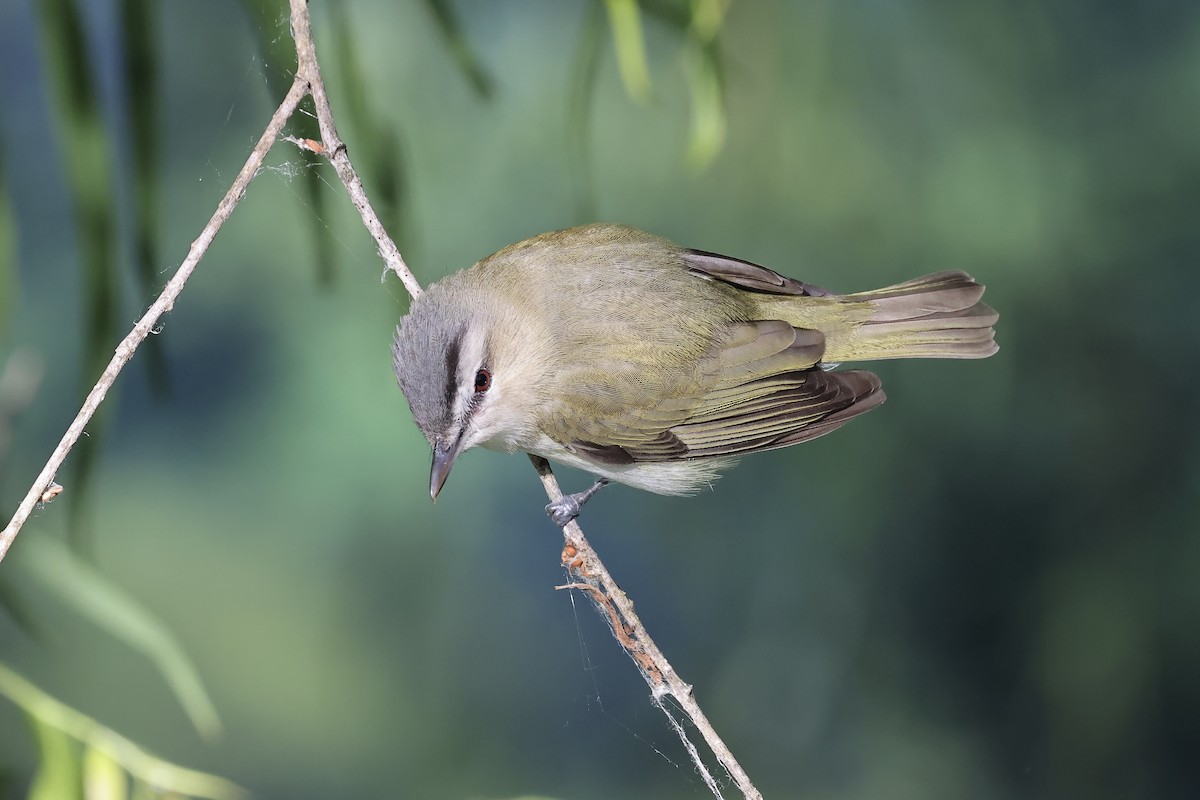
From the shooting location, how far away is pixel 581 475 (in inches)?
74.7

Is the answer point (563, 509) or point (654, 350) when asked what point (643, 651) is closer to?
point (563, 509)

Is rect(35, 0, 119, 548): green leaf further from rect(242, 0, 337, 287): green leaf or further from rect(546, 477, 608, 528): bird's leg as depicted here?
rect(546, 477, 608, 528): bird's leg

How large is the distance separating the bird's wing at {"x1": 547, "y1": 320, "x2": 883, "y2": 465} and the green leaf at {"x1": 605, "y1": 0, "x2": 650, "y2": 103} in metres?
0.71

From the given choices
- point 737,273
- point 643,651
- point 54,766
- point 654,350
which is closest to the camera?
point 643,651

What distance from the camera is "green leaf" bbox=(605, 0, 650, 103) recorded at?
6.06ft

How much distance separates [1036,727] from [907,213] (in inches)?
43.4

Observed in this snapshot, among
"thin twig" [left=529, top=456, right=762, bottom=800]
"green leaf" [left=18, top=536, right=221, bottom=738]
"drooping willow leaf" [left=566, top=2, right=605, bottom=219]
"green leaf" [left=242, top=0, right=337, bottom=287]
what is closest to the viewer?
"thin twig" [left=529, top=456, right=762, bottom=800]

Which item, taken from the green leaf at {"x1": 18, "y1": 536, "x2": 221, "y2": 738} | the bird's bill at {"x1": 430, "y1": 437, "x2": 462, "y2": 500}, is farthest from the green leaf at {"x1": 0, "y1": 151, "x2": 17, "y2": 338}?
the bird's bill at {"x1": 430, "y1": 437, "x2": 462, "y2": 500}

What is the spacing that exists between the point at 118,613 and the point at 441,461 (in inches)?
36.0

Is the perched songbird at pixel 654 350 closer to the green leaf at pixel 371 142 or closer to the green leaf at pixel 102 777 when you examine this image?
the green leaf at pixel 371 142

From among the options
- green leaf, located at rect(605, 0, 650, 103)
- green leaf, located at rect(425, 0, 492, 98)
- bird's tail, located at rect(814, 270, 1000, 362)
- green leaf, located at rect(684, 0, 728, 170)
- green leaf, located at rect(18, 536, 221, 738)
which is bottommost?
bird's tail, located at rect(814, 270, 1000, 362)

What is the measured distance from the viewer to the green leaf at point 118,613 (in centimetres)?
176

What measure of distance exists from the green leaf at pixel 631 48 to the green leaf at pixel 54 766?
1.58 metres

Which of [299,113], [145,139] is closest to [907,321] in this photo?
[299,113]
